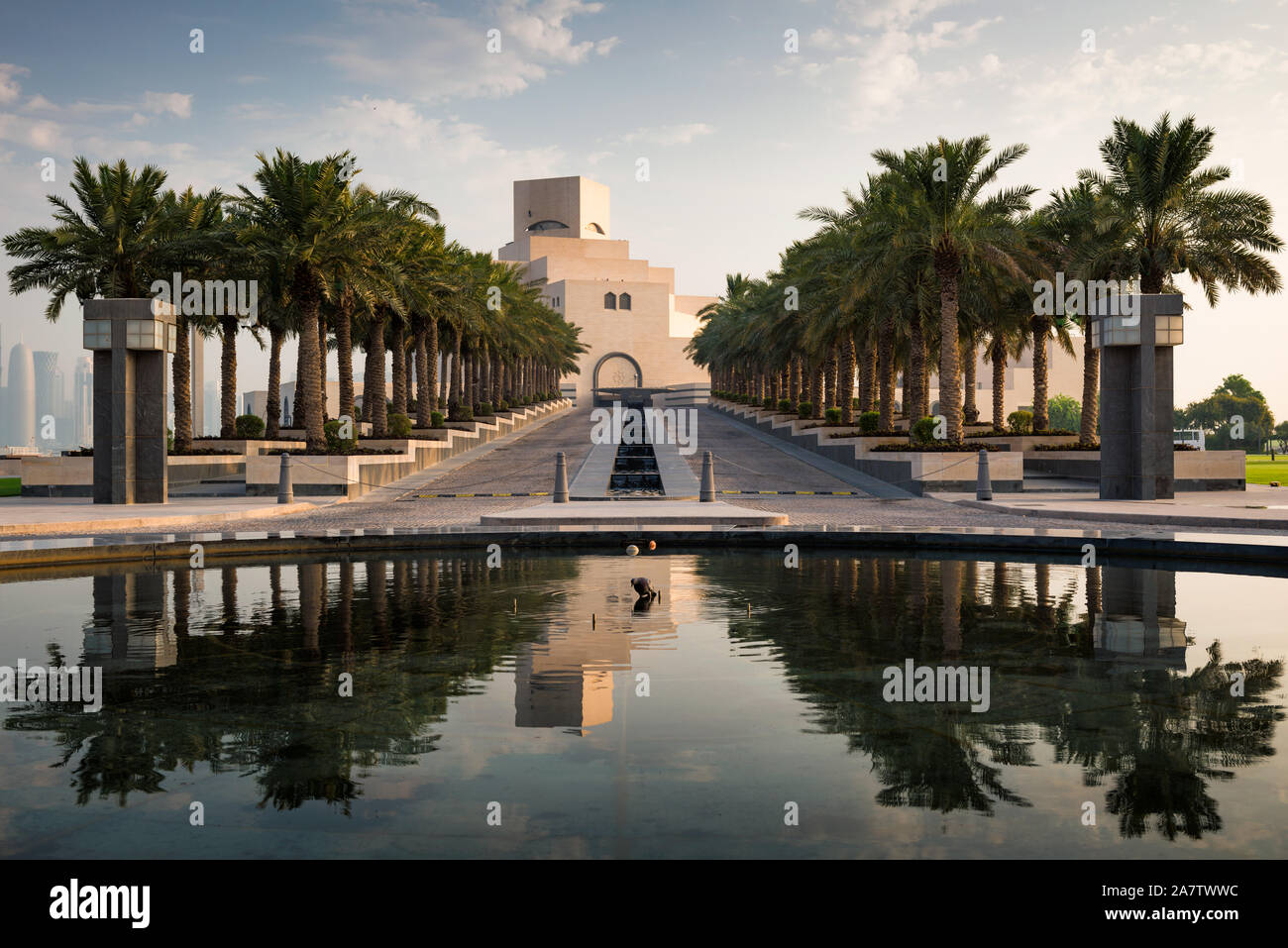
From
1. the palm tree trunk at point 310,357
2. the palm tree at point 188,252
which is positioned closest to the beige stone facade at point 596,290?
the palm tree at point 188,252

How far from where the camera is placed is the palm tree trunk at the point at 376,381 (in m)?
33.5

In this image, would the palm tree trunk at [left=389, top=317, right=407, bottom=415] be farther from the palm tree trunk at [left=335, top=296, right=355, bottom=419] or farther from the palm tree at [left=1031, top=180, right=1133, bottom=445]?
the palm tree at [left=1031, top=180, right=1133, bottom=445]

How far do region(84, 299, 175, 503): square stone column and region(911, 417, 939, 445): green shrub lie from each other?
18732mm

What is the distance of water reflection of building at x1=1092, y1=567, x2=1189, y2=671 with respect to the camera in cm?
761

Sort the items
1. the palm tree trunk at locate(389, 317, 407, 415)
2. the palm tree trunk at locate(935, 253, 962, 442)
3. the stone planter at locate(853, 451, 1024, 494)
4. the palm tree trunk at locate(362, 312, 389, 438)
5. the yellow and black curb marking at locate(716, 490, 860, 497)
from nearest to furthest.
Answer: the yellow and black curb marking at locate(716, 490, 860, 497) < the stone planter at locate(853, 451, 1024, 494) < the palm tree trunk at locate(935, 253, 962, 442) < the palm tree trunk at locate(362, 312, 389, 438) < the palm tree trunk at locate(389, 317, 407, 415)

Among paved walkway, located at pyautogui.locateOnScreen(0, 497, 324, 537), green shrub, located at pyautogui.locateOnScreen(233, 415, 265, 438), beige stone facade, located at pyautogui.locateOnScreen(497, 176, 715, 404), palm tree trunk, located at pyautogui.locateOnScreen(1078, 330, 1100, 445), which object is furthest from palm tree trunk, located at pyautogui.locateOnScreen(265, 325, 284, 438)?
beige stone facade, located at pyautogui.locateOnScreen(497, 176, 715, 404)

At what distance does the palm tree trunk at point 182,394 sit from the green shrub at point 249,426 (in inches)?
118

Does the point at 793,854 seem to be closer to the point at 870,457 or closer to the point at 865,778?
the point at 865,778

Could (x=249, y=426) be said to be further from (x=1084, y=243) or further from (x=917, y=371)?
(x=1084, y=243)

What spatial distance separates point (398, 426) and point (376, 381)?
1564 millimetres

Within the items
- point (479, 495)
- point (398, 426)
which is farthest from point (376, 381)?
point (479, 495)

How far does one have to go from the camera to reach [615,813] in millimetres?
4438

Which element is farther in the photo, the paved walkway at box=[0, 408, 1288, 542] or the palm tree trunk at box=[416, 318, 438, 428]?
the palm tree trunk at box=[416, 318, 438, 428]

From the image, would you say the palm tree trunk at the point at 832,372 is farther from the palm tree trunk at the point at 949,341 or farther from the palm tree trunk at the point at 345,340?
the palm tree trunk at the point at 345,340
